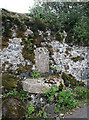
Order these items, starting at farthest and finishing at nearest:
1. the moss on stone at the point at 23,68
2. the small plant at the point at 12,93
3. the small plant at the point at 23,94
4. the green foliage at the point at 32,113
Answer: the moss on stone at the point at 23,68 → the small plant at the point at 23,94 → the small plant at the point at 12,93 → the green foliage at the point at 32,113

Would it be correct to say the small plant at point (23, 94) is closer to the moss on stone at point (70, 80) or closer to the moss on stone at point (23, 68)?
the moss on stone at point (23, 68)

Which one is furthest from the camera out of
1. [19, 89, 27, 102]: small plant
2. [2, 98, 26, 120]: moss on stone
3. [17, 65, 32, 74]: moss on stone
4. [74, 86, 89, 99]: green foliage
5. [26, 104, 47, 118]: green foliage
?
[74, 86, 89, 99]: green foliage

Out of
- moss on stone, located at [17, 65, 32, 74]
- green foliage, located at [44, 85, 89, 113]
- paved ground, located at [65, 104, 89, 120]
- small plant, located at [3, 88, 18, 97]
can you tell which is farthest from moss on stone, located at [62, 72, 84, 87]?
small plant, located at [3, 88, 18, 97]

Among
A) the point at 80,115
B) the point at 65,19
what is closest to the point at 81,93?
the point at 80,115

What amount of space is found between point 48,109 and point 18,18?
11.6 feet

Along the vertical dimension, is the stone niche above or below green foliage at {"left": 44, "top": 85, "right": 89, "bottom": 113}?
above

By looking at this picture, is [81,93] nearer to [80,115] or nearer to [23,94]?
[80,115]

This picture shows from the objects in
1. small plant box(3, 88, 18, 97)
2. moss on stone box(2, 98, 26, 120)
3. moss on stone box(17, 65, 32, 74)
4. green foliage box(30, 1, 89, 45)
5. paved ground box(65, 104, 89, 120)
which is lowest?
paved ground box(65, 104, 89, 120)

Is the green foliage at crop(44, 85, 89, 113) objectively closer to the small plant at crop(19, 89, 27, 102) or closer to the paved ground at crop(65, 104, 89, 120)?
the paved ground at crop(65, 104, 89, 120)

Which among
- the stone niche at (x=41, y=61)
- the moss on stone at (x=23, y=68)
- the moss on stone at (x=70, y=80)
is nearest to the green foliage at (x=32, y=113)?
the moss on stone at (x=23, y=68)

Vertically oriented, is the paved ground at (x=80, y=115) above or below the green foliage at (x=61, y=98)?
below

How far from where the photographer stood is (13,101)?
299 cm

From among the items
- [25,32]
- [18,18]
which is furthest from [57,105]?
[18,18]

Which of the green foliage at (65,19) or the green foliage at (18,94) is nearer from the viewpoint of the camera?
the green foliage at (18,94)
